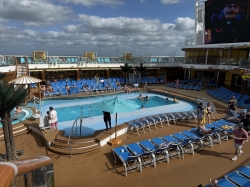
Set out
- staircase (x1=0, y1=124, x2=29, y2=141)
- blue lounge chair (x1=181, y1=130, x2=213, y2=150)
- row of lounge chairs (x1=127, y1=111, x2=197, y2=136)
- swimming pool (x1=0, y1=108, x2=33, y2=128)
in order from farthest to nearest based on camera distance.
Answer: swimming pool (x1=0, y1=108, x2=33, y2=128)
row of lounge chairs (x1=127, y1=111, x2=197, y2=136)
staircase (x1=0, y1=124, x2=29, y2=141)
blue lounge chair (x1=181, y1=130, x2=213, y2=150)

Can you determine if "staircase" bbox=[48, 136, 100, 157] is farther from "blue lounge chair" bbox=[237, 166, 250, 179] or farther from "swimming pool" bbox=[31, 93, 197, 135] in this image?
"blue lounge chair" bbox=[237, 166, 250, 179]

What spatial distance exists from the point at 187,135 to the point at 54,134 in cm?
506

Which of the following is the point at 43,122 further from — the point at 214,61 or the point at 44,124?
the point at 214,61

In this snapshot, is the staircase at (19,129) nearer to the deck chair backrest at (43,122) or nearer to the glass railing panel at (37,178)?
the deck chair backrest at (43,122)

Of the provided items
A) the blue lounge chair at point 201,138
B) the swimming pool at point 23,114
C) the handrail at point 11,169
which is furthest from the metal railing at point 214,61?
the handrail at point 11,169

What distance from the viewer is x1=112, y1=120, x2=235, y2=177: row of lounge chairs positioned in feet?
18.5

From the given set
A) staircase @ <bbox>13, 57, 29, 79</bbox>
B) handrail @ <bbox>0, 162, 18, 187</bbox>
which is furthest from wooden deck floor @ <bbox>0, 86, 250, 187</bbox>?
staircase @ <bbox>13, 57, 29, 79</bbox>

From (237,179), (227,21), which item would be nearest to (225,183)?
(237,179)

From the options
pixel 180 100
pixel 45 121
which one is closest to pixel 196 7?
pixel 180 100

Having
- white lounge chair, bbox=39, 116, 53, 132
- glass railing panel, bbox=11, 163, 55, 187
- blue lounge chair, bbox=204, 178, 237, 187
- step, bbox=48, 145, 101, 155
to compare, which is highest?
glass railing panel, bbox=11, 163, 55, 187

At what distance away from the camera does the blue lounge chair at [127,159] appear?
5.39 meters

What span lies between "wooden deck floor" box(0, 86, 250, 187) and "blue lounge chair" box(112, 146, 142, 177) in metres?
0.17

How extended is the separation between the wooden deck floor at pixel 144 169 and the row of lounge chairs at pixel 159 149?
0.65ft

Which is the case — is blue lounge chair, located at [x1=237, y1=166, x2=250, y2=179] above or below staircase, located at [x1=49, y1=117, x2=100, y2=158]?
above
